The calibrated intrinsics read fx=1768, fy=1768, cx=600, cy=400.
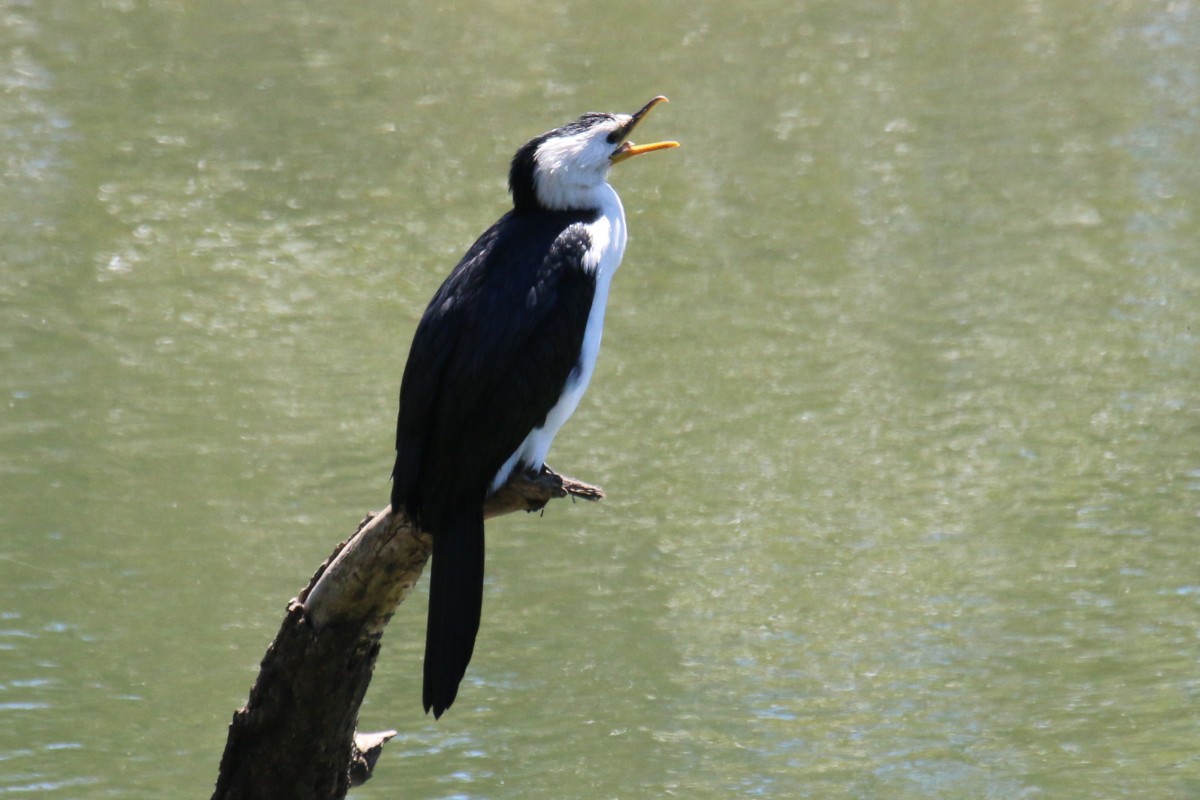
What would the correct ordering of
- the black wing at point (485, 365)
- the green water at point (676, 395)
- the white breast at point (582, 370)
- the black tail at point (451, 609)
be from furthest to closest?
the green water at point (676, 395) < the white breast at point (582, 370) < the black wing at point (485, 365) < the black tail at point (451, 609)

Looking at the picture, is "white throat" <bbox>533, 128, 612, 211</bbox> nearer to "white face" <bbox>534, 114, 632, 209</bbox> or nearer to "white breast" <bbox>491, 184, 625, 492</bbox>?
"white face" <bbox>534, 114, 632, 209</bbox>

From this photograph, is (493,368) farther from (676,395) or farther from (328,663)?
(676,395)

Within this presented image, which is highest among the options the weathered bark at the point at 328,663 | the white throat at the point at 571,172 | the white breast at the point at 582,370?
the white throat at the point at 571,172

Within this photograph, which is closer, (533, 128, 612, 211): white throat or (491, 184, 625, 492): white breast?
(491, 184, 625, 492): white breast

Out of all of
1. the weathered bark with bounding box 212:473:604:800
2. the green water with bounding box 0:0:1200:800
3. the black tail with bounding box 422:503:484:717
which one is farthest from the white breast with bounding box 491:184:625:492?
the green water with bounding box 0:0:1200:800

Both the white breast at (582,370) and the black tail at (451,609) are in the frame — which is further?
the white breast at (582,370)

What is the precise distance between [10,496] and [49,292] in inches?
98.5

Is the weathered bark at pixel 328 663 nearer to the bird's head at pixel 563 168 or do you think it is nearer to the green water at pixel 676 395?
the bird's head at pixel 563 168

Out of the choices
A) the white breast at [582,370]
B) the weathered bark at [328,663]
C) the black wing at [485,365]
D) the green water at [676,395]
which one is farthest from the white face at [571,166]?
the green water at [676,395]

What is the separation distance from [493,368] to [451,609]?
27.3 inches

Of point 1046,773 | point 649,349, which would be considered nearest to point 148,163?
point 649,349

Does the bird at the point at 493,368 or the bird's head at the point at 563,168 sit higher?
the bird's head at the point at 563,168

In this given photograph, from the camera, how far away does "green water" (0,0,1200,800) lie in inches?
269

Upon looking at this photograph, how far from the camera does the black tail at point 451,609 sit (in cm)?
455
